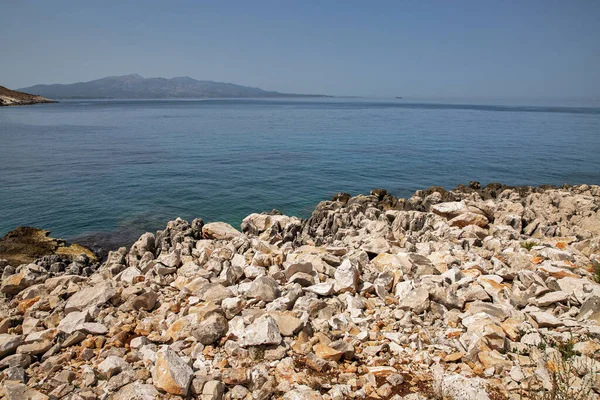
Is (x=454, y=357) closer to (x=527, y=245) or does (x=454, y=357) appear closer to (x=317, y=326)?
(x=317, y=326)

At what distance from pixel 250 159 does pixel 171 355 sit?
117 feet

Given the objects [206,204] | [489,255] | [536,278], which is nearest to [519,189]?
[489,255]

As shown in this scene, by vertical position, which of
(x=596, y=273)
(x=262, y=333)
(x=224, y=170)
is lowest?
(x=224, y=170)

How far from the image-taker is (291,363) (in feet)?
20.3

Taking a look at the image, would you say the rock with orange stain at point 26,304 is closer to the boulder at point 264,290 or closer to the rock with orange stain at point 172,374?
the rock with orange stain at point 172,374

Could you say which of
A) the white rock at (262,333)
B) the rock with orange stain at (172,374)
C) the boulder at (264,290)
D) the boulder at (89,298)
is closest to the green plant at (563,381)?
the white rock at (262,333)

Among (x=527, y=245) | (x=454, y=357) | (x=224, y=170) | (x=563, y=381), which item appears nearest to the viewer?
(x=563, y=381)

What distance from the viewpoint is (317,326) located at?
7.16 metres

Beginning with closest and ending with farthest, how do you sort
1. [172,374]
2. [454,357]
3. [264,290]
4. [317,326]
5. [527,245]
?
[172,374], [454,357], [317,326], [264,290], [527,245]

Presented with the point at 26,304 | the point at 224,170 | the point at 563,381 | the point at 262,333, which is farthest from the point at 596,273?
the point at 224,170

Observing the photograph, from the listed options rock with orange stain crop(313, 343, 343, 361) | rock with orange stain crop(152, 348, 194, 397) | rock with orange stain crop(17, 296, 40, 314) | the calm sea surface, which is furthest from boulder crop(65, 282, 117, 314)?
the calm sea surface

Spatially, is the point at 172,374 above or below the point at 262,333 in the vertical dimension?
below

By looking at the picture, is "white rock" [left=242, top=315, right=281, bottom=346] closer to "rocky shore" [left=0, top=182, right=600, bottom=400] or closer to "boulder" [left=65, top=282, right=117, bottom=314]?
"rocky shore" [left=0, top=182, right=600, bottom=400]

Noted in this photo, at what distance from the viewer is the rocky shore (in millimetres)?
5734
